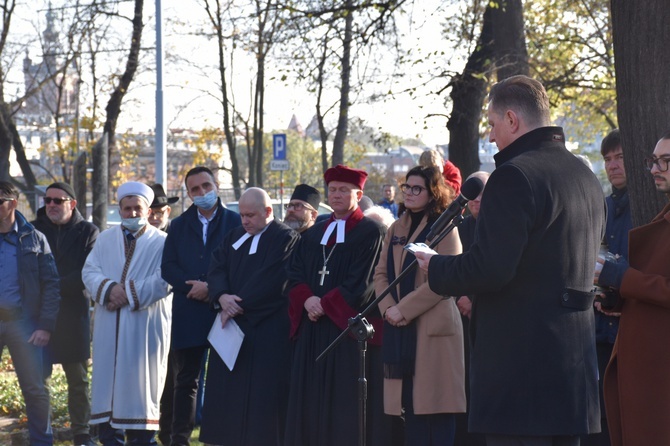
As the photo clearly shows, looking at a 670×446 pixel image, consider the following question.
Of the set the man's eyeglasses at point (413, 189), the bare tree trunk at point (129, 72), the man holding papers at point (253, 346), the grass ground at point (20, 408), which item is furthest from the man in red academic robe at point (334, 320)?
the bare tree trunk at point (129, 72)

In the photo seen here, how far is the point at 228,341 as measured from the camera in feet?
24.8

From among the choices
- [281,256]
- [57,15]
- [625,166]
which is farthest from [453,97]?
[57,15]

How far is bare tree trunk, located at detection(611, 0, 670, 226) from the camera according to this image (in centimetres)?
602

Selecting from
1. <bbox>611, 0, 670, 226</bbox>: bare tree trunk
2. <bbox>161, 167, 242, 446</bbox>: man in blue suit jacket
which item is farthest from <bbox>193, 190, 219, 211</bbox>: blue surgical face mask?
<bbox>611, 0, 670, 226</bbox>: bare tree trunk

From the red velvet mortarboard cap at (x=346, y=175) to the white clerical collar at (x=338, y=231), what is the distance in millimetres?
309

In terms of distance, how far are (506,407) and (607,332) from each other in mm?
2039

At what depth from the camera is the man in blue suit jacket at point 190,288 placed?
8.08 meters

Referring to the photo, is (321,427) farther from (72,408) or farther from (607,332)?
(72,408)

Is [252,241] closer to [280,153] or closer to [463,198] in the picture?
[463,198]

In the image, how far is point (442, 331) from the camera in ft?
21.0

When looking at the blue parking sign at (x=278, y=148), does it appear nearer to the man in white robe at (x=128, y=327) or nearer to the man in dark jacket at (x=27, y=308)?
the man in white robe at (x=128, y=327)

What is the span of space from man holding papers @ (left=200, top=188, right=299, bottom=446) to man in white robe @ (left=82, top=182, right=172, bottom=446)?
605 mm

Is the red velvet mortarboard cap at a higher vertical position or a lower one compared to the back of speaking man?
higher

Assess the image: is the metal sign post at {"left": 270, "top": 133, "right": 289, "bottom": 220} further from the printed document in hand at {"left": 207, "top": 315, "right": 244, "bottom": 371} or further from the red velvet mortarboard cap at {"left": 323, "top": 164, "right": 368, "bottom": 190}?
the red velvet mortarboard cap at {"left": 323, "top": 164, "right": 368, "bottom": 190}
